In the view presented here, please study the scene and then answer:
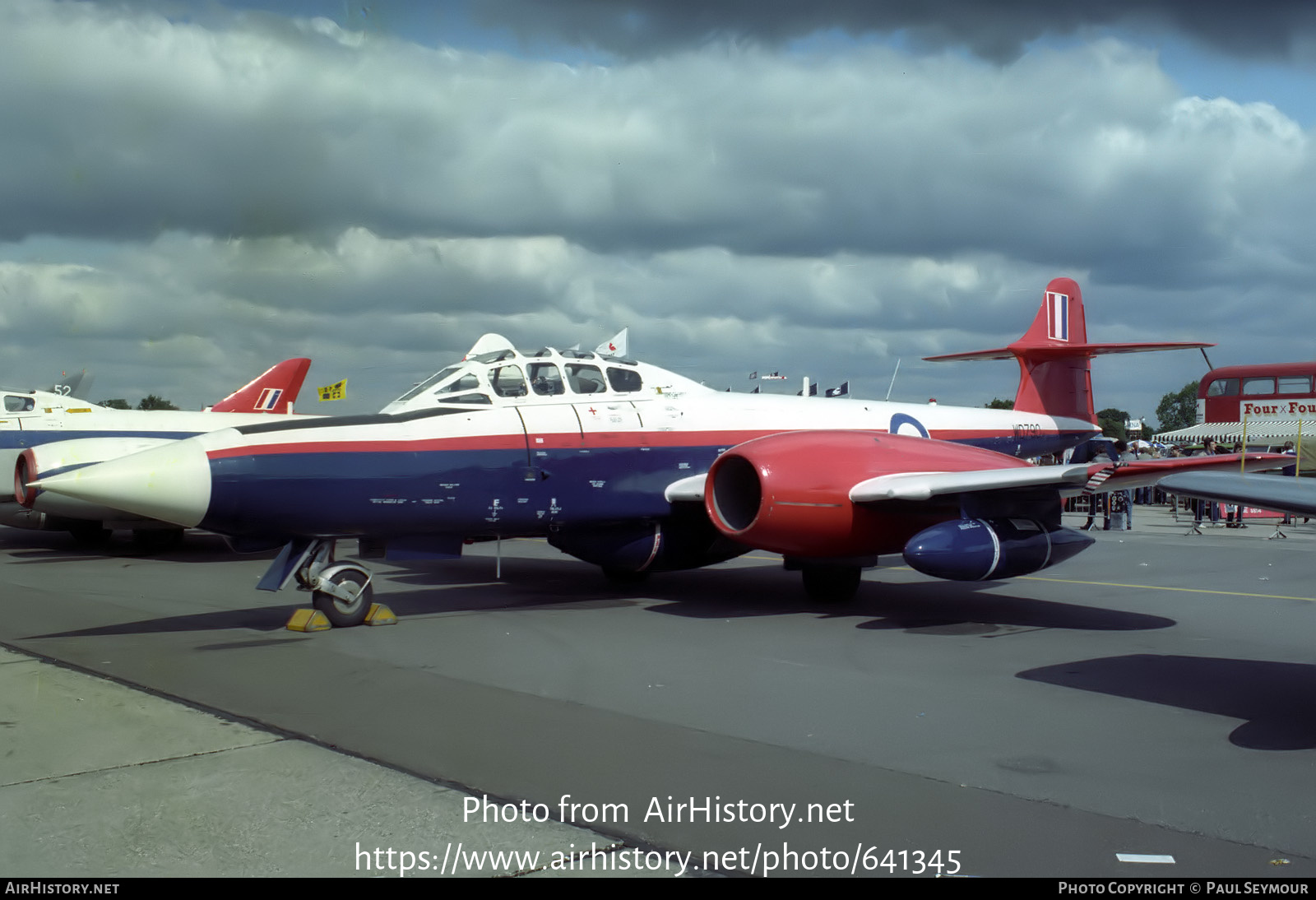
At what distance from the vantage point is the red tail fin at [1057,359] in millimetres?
16188

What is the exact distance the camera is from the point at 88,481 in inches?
305

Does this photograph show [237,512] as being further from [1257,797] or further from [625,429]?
[1257,797]

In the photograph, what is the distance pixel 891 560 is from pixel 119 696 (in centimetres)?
1122

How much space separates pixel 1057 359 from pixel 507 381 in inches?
394

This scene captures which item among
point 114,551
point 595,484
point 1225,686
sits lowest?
point 114,551

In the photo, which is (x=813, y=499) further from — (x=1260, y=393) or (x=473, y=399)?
(x=1260, y=393)

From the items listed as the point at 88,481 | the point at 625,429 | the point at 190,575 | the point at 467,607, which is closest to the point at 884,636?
the point at 625,429

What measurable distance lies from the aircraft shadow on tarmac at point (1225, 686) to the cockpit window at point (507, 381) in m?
5.45

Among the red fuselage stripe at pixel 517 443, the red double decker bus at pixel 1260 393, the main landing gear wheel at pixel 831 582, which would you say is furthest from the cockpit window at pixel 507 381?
the red double decker bus at pixel 1260 393

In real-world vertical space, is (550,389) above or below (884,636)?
above

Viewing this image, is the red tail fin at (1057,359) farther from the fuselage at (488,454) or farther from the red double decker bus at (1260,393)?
the red double decker bus at (1260,393)

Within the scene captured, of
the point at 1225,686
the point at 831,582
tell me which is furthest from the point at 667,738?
the point at 831,582

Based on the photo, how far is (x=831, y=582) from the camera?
11.0 m

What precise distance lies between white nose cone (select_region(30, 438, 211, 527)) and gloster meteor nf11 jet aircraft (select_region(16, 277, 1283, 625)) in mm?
14
